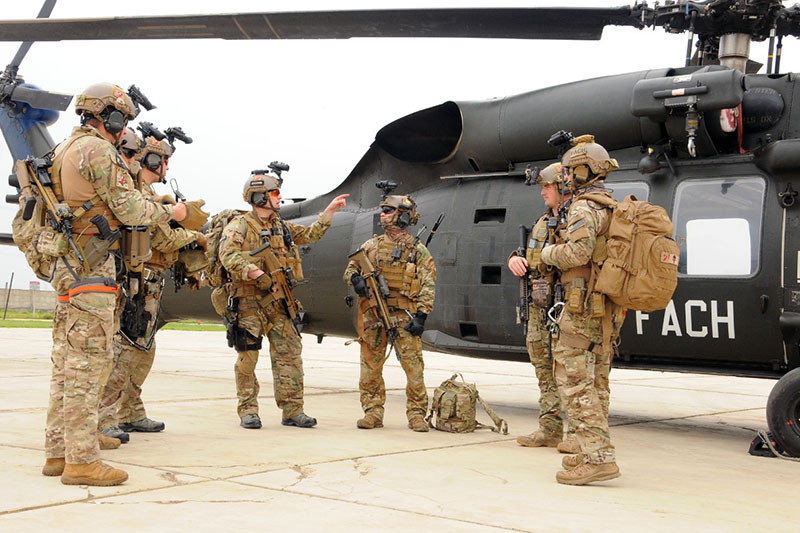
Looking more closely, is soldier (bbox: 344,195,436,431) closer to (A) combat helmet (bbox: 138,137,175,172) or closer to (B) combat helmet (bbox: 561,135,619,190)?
(A) combat helmet (bbox: 138,137,175,172)

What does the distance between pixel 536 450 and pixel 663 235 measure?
81.8 inches

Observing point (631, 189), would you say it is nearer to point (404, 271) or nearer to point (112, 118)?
point (404, 271)

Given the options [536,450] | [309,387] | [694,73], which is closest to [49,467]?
[536,450]

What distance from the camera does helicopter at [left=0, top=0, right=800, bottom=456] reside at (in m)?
6.41

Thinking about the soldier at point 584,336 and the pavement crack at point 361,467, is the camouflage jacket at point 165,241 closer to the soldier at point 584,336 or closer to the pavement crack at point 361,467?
the pavement crack at point 361,467

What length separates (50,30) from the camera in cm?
744

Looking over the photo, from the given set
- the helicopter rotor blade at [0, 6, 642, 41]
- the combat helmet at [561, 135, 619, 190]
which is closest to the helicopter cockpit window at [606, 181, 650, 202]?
the helicopter rotor blade at [0, 6, 642, 41]

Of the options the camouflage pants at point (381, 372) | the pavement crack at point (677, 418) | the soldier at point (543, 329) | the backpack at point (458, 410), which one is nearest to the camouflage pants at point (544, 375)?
the soldier at point (543, 329)

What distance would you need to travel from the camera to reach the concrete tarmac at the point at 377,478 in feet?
12.4

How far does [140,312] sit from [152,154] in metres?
1.26

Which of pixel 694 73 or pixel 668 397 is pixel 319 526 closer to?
pixel 694 73

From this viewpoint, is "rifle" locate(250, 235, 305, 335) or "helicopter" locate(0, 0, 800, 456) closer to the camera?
"helicopter" locate(0, 0, 800, 456)

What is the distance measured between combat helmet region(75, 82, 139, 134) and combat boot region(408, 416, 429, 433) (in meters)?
3.41

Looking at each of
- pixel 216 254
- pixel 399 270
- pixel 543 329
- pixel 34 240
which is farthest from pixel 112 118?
pixel 543 329
